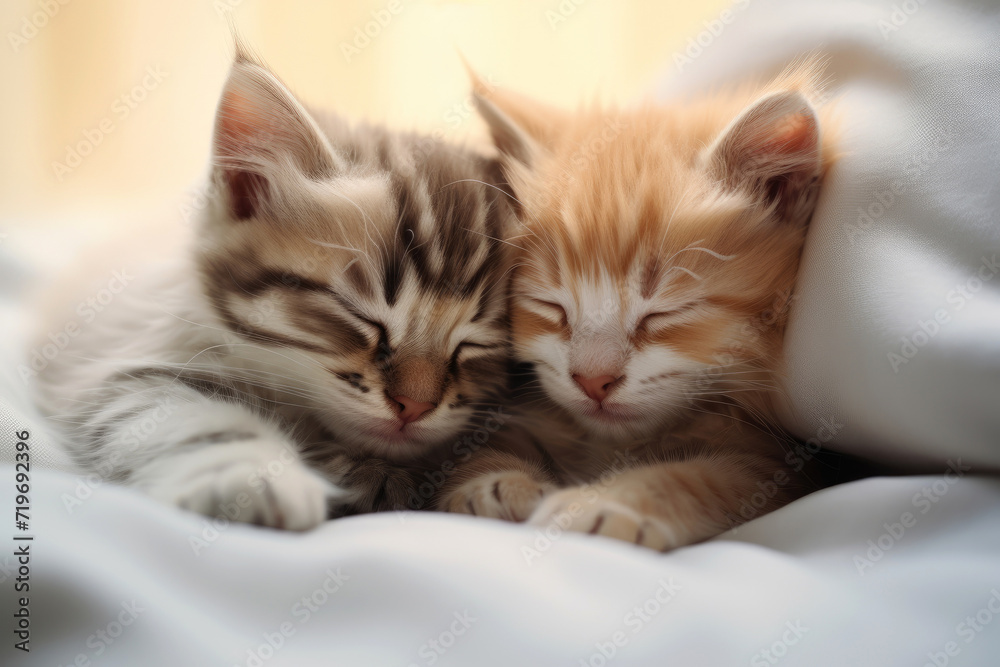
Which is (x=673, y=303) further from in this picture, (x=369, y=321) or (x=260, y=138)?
(x=260, y=138)

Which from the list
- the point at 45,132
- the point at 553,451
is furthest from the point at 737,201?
the point at 45,132

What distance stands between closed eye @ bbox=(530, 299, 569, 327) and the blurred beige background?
1.60ft

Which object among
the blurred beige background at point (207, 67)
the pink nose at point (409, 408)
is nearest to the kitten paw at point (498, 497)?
the pink nose at point (409, 408)

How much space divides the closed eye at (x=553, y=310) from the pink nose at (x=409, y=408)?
216mm

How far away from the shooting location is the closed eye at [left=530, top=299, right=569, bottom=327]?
925mm

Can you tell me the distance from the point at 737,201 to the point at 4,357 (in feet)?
3.45

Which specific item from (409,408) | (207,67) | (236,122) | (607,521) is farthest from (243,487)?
(207,67)

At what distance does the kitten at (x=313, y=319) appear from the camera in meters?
0.82

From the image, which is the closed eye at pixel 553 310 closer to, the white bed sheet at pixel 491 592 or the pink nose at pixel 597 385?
the pink nose at pixel 597 385

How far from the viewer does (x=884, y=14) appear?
34.2 inches

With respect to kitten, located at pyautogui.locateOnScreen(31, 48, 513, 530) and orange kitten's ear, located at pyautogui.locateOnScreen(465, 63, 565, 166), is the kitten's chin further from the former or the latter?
orange kitten's ear, located at pyautogui.locateOnScreen(465, 63, 565, 166)

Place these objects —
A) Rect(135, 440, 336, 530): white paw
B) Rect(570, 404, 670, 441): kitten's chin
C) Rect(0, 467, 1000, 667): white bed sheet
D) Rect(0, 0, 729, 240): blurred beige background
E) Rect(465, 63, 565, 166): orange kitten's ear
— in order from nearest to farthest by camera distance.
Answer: Rect(0, 467, 1000, 667): white bed sheet, Rect(135, 440, 336, 530): white paw, Rect(570, 404, 670, 441): kitten's chin, Rect(465, 63, 565, 166): orange kitten's ear, Rect(0, 0, 729, 240): blurred beige background

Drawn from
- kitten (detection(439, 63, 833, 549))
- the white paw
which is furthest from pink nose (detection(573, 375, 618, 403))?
the white paw

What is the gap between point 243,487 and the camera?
0.63 m
